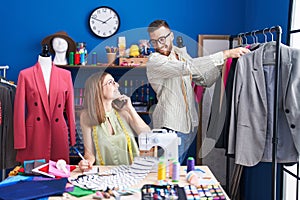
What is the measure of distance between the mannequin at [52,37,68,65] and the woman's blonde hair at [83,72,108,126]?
1754mm

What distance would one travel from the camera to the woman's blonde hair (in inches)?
76.4

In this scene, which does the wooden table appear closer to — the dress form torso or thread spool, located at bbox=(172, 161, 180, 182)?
thread spool, located at bbox=(172, 161, 180, 182)

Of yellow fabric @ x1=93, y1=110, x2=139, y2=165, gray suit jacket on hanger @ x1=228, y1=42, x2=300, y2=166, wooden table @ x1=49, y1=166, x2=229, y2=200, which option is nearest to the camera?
wooden table @ x1=49, y1=166, x2=229, y2=200

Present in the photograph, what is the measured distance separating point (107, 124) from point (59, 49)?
1854 millimetres

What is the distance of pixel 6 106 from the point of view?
3254mm

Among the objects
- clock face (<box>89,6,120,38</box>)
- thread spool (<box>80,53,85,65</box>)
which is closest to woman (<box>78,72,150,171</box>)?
thread spool (<box>80,53,85,65</box>)

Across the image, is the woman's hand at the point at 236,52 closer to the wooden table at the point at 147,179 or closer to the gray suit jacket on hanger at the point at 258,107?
the gray suit jacket on hanger at the point at 258,107

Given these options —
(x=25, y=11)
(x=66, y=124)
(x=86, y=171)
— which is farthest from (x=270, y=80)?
→ (x=25, y=11)

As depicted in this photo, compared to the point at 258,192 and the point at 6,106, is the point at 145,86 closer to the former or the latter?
the point at 6,106

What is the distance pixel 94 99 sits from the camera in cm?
195

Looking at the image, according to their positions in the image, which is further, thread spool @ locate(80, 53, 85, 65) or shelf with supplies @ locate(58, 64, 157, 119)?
thread spool @ locate(80, 53, 85, 65)

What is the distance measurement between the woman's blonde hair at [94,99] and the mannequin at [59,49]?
1.75m

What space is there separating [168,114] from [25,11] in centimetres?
255

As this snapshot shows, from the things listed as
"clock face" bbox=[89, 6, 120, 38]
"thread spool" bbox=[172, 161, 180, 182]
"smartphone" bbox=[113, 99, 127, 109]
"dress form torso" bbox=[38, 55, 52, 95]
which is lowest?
"thread spool" bbox=[172, 161, 180, 182]
